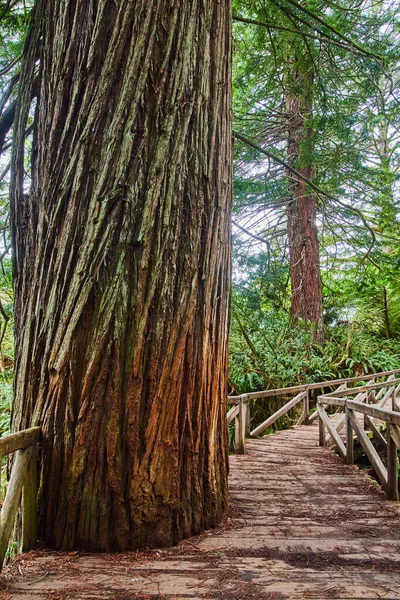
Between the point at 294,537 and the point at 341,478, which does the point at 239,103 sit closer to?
the point at 341,478

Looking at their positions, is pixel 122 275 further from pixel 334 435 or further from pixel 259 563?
pixel 334 435

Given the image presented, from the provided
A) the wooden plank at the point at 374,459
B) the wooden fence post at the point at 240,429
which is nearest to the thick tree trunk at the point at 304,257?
the wooden fence post at the point at 240,429

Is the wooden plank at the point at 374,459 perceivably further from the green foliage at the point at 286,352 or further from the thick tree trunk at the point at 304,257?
the thick tree trunk at the point at 304,257

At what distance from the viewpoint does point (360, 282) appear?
46.2 feet

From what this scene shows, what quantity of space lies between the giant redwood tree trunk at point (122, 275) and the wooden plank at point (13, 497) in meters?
0.14

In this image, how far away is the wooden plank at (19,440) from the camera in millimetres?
2127

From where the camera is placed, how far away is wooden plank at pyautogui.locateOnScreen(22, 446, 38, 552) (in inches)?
91.7

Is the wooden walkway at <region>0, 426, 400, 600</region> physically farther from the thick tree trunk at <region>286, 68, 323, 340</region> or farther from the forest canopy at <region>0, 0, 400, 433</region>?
the thick tree trunk at <region>286, 68, 323, 340</region>

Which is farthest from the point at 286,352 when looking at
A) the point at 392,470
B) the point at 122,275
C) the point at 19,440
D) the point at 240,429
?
the point at 19,440

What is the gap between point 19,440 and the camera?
227cm

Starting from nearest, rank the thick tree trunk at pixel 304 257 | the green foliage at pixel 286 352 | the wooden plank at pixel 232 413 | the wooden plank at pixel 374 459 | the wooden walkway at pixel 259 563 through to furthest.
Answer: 1. the wooden walkway at pixel 259 563
2. the wooden plank at pixel 374 459
3. the wooden plank at pixel 232 413
4. the green foliage at pixel 286 352
5. the thick tree trunk at pixel 304 257

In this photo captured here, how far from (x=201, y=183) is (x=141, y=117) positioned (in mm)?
560

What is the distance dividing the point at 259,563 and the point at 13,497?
1.39 metres

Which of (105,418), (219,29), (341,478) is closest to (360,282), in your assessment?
(341,478)
